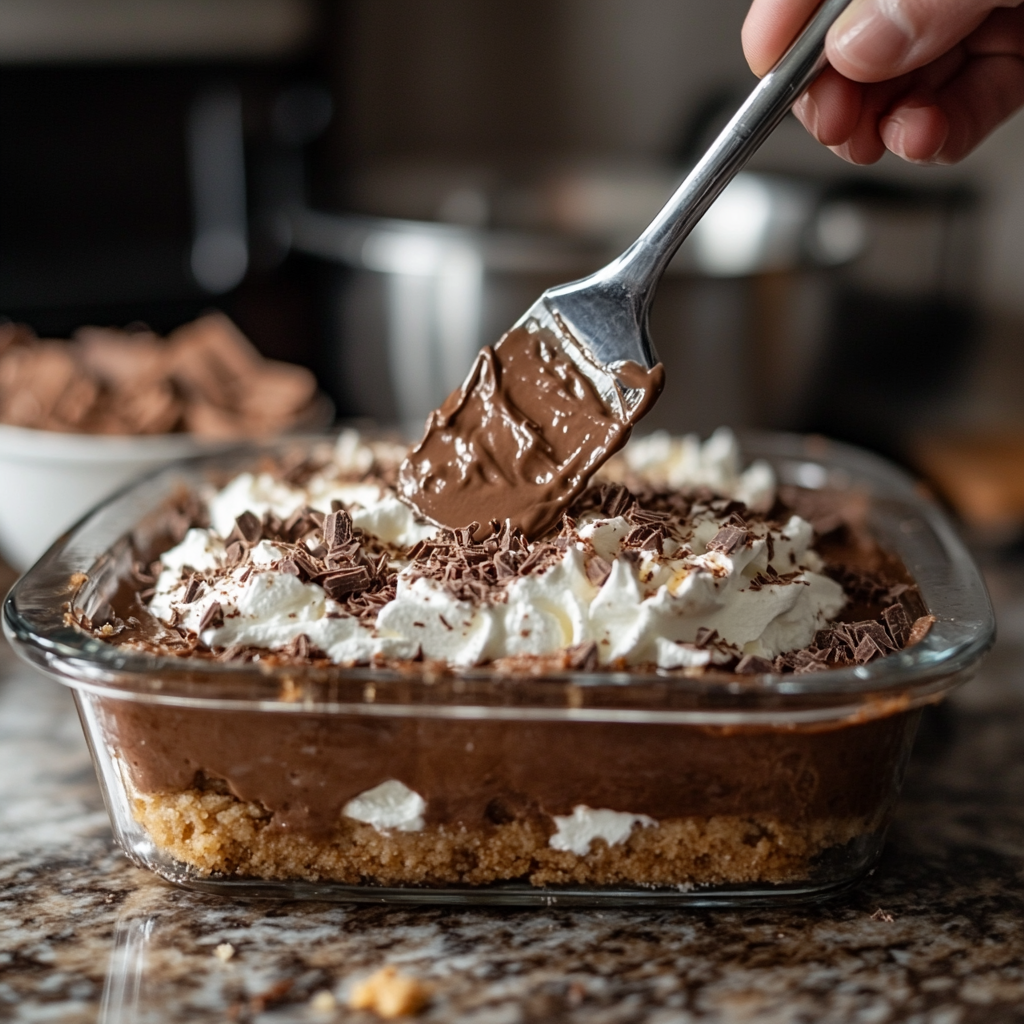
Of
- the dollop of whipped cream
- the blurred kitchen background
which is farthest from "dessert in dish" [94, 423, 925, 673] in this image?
the blurred kitchen background

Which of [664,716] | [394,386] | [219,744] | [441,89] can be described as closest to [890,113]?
[664,716]

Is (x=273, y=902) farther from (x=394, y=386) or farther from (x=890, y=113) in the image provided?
(x=394, y=386)

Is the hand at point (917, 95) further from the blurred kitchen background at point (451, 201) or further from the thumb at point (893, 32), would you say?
the blurred kitchen background at point (451, 201)

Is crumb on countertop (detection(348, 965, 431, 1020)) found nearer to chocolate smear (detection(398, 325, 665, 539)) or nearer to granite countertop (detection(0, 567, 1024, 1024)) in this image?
granite countertop (detection(0, 567, 1024, 1024))

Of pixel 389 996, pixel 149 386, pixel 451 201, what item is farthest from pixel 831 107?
pixel 451 201

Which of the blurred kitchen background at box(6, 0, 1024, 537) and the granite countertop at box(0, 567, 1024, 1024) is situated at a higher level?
the blurred kitchen background at box(6, 0, 1024, 537)

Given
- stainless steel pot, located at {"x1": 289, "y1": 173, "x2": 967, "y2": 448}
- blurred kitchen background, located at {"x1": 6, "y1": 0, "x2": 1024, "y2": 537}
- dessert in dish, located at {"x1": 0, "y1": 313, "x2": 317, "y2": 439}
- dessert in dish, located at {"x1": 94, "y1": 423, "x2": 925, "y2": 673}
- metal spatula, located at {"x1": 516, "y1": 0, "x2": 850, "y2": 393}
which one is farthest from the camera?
blurred kitchen background, located at {"x1": 6, "y1": 0, "x2": 1024, "y2": 537}
